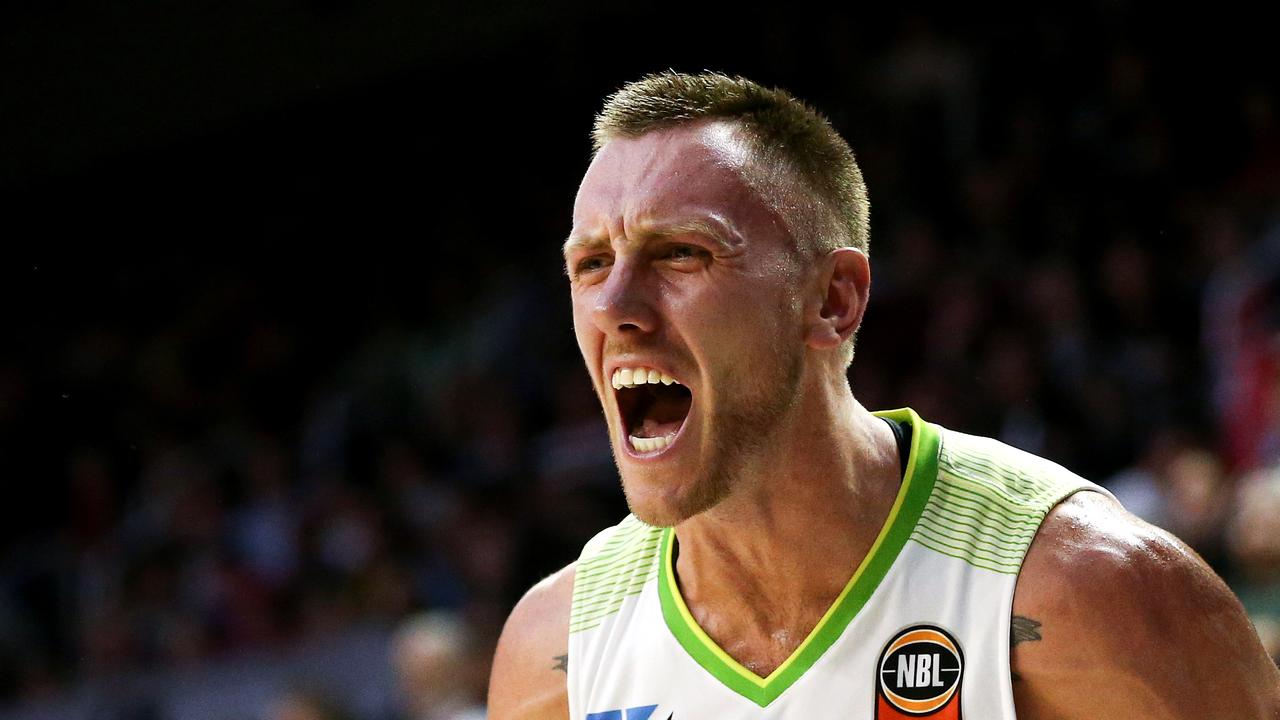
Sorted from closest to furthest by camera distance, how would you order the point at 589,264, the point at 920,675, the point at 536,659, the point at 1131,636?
the point at 1131,636 → the point at 920,675 → the point at 589,264 → the point at 536,659

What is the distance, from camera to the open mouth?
A: 2.81m

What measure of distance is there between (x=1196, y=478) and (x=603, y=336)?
3470 mm

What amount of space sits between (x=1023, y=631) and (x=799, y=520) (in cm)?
46

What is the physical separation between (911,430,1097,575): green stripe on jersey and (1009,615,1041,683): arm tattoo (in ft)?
0.28

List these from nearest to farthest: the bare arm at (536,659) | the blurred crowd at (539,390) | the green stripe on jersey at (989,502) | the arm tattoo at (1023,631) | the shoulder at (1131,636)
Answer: the shoulder at (1131,636), the arm tattoo at (1023,631), the green stripe on jersey at (989,502), the bare arm at (536,659), the blurred crowd at (539,390)

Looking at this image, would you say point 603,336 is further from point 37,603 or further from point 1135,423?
point 37,603

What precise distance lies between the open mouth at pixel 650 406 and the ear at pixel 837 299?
0.85ft

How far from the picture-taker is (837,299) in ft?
9.71

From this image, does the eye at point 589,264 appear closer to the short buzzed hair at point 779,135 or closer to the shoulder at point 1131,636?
the short buzzed hair at point 779,135

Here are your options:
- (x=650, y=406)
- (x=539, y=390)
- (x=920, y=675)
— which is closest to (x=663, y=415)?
(x=650, y=406)

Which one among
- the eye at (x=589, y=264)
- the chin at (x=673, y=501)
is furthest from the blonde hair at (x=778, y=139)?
the chin at (x=673, y=501)

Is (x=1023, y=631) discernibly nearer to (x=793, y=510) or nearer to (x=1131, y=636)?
(x=1131, y=636)

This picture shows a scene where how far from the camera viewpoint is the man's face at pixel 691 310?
277cm

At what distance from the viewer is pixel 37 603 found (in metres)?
10.0
